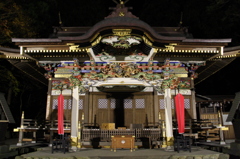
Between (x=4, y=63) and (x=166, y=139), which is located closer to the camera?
(x=166, y=139)

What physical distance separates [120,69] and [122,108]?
3.70 metres

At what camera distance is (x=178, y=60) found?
1084cm

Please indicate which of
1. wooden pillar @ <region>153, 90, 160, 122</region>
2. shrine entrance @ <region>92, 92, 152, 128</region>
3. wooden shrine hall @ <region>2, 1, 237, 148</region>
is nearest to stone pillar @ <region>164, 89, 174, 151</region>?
wooden shrine hall @ <region>2, 1, 237, 148</region>

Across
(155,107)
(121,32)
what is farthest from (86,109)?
(121,32)

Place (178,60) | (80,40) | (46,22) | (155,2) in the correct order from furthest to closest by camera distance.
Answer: (155,2), (46,22), (178,60), (80,40)

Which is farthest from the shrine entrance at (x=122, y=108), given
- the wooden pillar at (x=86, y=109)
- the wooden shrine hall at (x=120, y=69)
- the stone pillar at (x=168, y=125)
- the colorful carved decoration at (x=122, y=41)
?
the colorful carved decoration at (x=122, y=41)

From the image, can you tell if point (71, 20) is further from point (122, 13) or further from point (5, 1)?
point (122, 13)

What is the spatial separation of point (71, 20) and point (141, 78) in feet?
63.1

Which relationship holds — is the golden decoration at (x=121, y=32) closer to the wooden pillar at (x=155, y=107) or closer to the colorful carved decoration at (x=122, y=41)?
the colorful carved decoration at (x=122, y=41)

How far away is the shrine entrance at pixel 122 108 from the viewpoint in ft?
44.2

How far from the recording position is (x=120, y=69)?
10898 millimetres

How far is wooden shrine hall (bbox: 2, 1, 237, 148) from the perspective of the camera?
939 centimetres

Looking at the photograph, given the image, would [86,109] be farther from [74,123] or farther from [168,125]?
[168,125]

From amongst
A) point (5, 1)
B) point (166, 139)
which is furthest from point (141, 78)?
point (5, 1)
